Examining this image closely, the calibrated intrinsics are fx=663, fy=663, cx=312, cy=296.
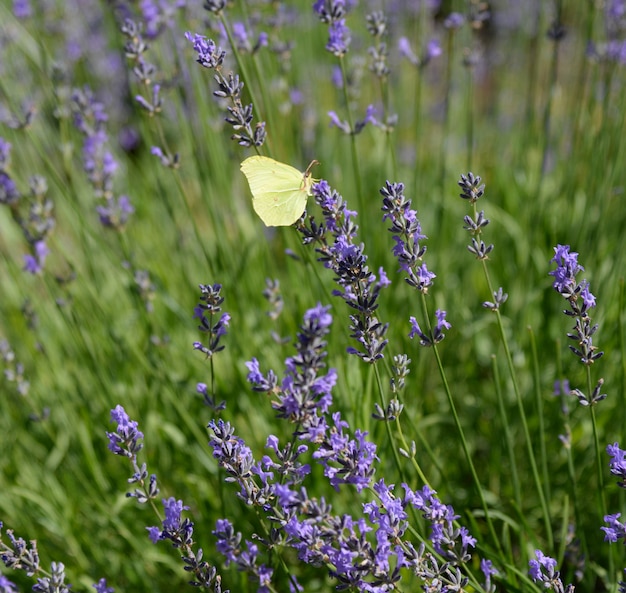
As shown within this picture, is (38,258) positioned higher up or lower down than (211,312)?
higher up

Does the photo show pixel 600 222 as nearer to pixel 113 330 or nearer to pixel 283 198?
pixel 283 198

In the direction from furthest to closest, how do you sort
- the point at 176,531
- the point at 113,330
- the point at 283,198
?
the point at 113,330, the point at 283,198, the point at 176,531

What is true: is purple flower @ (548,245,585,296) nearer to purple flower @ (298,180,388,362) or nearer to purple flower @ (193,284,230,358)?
purple flower @ (298,180,388,362)

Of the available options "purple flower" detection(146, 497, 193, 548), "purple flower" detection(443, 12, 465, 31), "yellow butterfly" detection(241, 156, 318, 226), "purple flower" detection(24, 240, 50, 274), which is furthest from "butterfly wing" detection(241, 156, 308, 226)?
"purple flower" detection(443, 12, 465, 31)

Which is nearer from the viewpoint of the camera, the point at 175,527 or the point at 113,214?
the point at 175,527

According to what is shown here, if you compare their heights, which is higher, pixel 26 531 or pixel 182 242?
pixel 182 242

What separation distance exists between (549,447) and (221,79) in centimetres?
210

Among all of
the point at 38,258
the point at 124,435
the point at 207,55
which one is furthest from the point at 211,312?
the point at 38,258

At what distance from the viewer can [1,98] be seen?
5.12 metres

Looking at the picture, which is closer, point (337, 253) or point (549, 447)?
point (337, 253)

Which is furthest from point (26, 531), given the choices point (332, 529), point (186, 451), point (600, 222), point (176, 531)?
point (600, 222)

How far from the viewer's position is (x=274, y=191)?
195cm

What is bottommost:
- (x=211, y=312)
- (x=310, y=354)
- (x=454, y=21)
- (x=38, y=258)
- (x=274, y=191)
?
(x=310, y=354)

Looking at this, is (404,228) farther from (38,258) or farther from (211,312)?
(38,258)
